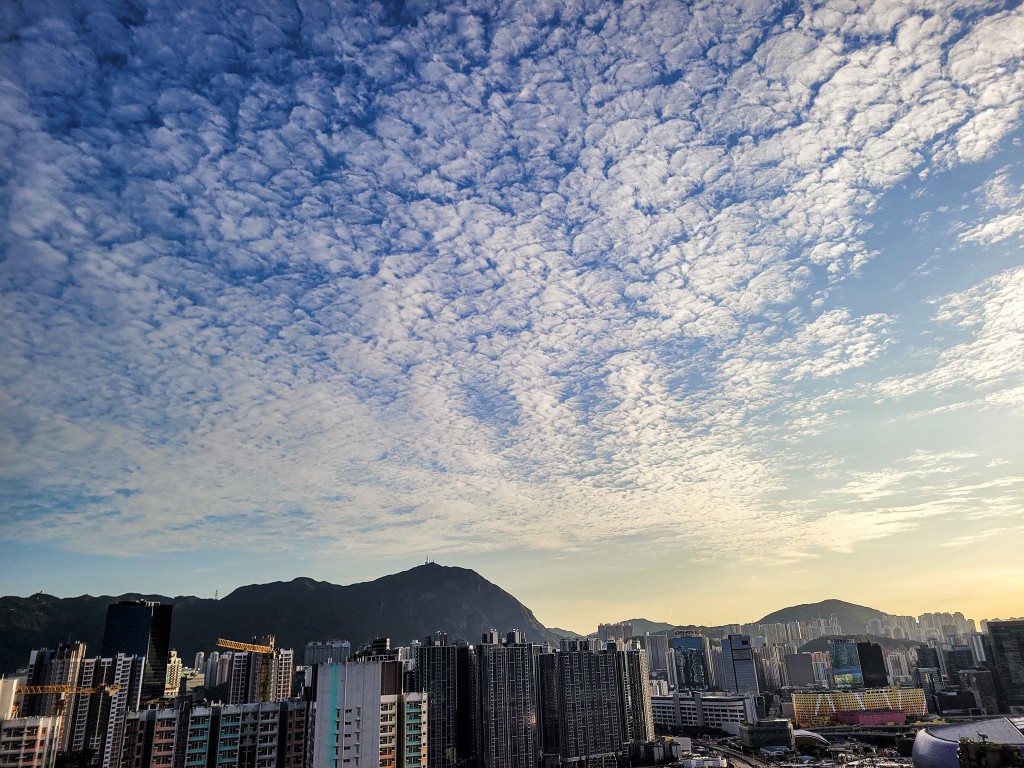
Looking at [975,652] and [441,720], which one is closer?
[441,720]

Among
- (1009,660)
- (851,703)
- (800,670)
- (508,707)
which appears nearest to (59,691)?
(508,707)

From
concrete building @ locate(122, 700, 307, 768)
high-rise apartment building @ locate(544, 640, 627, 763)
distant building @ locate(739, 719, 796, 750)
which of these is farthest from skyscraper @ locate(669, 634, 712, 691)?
concrete building @ locate(122, 700, 307, 768)

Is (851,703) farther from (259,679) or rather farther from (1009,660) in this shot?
(259,679)

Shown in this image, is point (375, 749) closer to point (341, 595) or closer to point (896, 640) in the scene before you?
point (341, 595)

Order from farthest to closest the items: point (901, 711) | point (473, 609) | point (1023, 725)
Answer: point (473, 609), point (901, 711), point (1023, 725)

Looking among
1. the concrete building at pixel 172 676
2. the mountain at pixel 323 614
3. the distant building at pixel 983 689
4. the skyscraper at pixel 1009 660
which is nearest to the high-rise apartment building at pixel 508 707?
the mountain at pixel 323 614

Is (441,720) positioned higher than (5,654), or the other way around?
(5,654)

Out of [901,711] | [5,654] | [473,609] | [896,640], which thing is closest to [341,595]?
[473,609]
